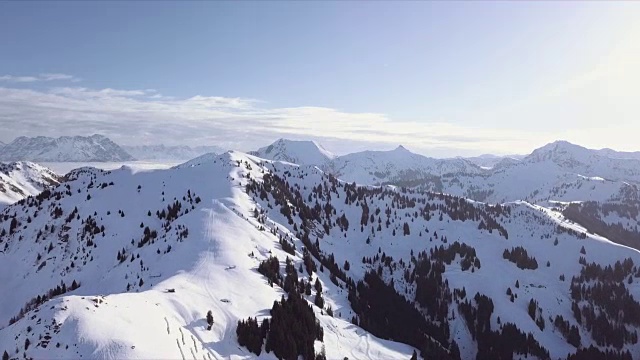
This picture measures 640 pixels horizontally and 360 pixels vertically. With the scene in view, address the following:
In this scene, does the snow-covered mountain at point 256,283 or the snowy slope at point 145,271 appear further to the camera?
the snow-covered mountain at point 256,283

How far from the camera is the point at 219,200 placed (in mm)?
130875

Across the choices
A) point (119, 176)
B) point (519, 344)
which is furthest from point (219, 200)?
point (519, 344)

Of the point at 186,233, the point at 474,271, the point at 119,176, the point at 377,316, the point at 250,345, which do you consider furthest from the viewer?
the point at 474,271

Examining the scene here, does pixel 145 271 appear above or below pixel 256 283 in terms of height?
below

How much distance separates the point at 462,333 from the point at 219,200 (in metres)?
98.3

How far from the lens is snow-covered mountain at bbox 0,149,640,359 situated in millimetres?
47406

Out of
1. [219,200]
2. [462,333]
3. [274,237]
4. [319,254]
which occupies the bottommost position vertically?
[462,333]

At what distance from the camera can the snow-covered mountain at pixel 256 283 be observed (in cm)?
4741

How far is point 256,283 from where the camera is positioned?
76812mm

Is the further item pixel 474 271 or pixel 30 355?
pixel 474 271

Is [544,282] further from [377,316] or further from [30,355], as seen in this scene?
[30,355]

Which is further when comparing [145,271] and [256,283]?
[145,271]

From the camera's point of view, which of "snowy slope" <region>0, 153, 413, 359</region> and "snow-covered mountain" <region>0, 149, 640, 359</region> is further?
"snow-covered mountain" <region>0, 149, 640, 359</region>

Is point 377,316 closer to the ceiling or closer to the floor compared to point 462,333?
closer to the ceiling
